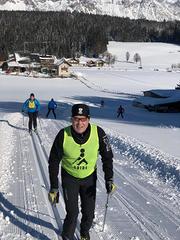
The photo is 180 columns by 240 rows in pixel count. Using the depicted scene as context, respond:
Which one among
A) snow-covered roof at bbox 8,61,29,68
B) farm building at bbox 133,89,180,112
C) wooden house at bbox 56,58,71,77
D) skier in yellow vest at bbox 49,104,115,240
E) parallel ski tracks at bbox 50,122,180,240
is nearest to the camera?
skier in yellow vest at bbox 49,104,115,240

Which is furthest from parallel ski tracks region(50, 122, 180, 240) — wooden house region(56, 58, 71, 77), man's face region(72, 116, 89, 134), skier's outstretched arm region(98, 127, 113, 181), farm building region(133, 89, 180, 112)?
wooden house region(56, 58, 71, 77)

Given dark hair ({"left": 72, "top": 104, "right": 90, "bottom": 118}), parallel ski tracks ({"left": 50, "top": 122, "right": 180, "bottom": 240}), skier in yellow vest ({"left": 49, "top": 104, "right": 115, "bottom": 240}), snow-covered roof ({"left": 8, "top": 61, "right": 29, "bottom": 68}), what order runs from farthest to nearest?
snow-covered roof ({"left": 8, "top": 61, "right": 29, "bottom": 68})
parallel ski tracks ({"left": 50, "top": 122, "right": 180, "bottom": 240})
skier in yellow vest ({"left": 49, "top": 104, "right": 115, "bottom": 240})
dark hair ({"left": 72, "top": 104, "right": 90, "bottom": 118})

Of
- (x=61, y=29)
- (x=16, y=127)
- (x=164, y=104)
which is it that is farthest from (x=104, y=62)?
(x=16, y=127)

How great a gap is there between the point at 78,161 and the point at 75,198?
483mm

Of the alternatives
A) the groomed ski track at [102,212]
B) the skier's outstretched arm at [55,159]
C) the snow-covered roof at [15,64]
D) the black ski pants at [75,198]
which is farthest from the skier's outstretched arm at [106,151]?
the snow-covered roof at [15,64]

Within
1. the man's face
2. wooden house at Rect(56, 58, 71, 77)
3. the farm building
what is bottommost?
the farm building

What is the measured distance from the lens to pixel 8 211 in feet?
27.2

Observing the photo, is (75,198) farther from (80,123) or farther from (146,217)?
(146,217)

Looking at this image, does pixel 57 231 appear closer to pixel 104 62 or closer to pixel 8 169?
pixel 8 169

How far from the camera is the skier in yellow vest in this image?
5.81m

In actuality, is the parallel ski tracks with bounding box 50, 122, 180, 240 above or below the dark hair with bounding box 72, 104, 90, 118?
below

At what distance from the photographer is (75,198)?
19.7ft

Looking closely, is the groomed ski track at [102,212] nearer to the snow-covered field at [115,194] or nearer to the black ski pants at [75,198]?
the snow-covered field at [115,194]

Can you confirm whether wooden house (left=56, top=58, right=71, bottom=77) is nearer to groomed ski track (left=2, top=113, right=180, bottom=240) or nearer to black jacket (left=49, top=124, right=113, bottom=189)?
groomed ski track (left=2, top=113, right=180, bottom=240)
